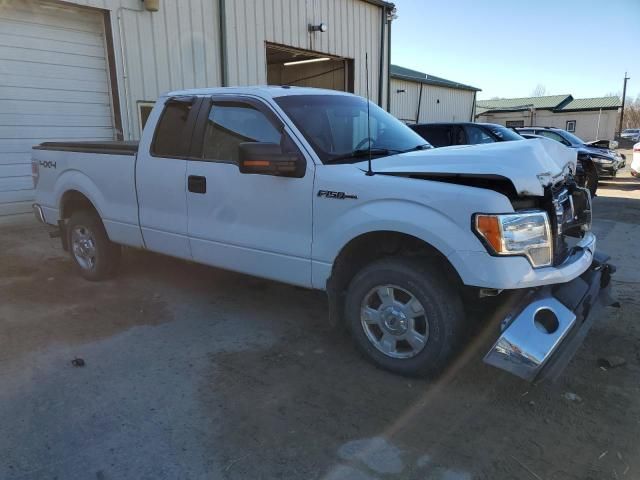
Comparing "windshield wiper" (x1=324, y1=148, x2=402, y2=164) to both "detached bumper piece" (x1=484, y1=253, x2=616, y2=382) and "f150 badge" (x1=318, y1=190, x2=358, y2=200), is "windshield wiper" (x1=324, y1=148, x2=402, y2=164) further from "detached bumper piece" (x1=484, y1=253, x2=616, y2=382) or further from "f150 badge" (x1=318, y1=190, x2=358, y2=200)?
"detached bumper piece" (x1=484, y1=253, x2=616, y2=382)

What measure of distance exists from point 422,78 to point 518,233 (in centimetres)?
2581

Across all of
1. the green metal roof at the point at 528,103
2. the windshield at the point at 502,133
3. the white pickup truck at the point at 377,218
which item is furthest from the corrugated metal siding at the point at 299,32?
the green metal roof at the point at 528,103

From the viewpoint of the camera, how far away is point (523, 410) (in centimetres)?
318

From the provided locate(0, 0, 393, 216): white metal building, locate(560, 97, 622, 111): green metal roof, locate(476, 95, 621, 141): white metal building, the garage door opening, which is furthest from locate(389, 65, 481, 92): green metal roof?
locate(560, 97, 622, 111): green metal roof

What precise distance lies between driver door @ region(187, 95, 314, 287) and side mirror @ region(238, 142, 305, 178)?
0.08 meters

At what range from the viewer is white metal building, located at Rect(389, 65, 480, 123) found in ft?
82.7

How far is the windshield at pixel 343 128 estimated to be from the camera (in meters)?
3.93

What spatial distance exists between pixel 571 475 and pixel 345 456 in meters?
1.13

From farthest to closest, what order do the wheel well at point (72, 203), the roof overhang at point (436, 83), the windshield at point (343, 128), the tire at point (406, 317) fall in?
the roof overhang at point (436, 83)
the wheel well at point (72, 203)
the windshield at point (343, 128)
the tire at point (406, 317)

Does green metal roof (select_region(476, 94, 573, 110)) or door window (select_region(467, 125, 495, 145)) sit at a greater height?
green metal roof (select_region(476, 94, 573, 110))

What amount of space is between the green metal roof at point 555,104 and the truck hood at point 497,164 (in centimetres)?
4748

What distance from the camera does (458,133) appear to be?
10266 millimetres

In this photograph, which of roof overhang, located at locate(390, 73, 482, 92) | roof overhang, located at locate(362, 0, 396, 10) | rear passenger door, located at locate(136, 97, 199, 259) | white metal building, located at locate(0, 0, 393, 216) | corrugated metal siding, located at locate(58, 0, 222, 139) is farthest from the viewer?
roof overhang, located at locate(390, 73, 482, 92)

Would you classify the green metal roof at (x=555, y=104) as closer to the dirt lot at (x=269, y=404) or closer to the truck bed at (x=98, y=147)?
the truck bed at (x=98, y=147)
